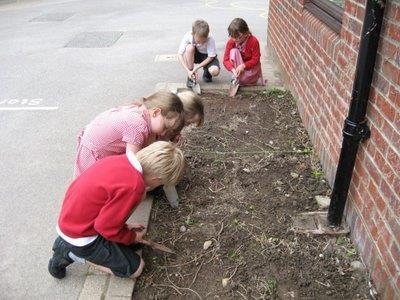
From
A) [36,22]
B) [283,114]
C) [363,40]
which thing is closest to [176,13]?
[36,22]

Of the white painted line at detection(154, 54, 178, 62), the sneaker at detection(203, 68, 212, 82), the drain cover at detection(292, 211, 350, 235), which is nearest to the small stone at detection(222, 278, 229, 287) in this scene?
the drain cover at detection(292, 211, 350, 235)

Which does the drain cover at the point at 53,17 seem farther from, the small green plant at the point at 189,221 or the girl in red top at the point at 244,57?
the small green plant at the point at 189,221

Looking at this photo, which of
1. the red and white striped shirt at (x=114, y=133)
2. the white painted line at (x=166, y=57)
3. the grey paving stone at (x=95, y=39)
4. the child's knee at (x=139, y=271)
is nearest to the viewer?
the child's knee at (x=139, y=271)

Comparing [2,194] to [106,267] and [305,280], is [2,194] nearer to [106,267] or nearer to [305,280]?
[106,267]

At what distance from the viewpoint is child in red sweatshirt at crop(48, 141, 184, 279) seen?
2.37m

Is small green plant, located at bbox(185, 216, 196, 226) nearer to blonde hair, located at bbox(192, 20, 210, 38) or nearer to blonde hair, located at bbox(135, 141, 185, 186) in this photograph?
blonde hair, located at bbox(135, 141, 185, 186)

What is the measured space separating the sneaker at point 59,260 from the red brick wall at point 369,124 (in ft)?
6.18

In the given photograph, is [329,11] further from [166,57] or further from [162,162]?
[166,57]

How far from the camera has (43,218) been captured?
3352mm

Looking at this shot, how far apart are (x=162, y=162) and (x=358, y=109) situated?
1.21 m

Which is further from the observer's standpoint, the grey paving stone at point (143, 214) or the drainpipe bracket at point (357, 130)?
the grey paving stone at point (143, 214)

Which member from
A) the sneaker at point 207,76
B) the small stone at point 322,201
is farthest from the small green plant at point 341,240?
the sneaker at point 207,76

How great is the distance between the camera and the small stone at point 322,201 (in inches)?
126

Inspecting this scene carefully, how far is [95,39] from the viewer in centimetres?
914
